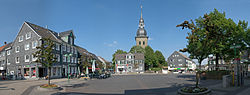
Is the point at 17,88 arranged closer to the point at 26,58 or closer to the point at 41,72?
the point at 41,72

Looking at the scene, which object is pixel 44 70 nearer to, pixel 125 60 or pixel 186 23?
pixel 186 23

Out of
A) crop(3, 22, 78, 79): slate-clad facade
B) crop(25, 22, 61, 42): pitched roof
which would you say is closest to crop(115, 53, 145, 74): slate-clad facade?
crop(3, 22, 78, 79): slate-clad facade

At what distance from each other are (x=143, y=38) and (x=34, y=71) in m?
87.8

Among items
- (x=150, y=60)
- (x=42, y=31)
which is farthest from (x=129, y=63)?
(x=42, y=31)

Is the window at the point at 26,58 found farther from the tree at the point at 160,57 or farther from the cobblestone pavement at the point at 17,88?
the tree at the point at 160,57

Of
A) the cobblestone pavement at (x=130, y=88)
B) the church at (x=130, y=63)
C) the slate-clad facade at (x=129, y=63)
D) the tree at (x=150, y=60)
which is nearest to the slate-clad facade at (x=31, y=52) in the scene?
the cobblestone pavement at (x=130, y=88)

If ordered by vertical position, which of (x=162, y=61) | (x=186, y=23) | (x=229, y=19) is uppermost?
(x=229, y=19)

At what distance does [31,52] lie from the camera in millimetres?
38719

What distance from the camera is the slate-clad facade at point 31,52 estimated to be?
125ft

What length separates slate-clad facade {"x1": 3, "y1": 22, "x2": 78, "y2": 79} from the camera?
1501 inches

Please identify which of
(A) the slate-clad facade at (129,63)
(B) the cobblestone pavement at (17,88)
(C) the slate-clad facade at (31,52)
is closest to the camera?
(B) the cobblestone pavement at (17,88)

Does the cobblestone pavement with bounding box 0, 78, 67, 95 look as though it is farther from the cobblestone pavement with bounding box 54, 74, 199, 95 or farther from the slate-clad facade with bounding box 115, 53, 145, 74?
the slate-clad facade with bounding box 115, 53, 145, 74

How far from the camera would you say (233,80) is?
54.8 ft

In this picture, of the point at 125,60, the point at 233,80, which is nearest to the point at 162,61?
the point at 125,60
